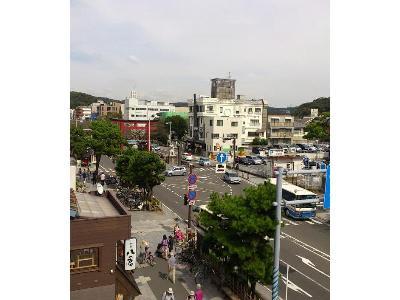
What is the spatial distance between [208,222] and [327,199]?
4867mm

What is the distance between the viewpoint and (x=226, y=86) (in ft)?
→ 267

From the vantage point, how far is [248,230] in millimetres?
12117

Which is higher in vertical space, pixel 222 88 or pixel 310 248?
pixel 222 88

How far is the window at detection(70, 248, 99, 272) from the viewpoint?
1151 cm

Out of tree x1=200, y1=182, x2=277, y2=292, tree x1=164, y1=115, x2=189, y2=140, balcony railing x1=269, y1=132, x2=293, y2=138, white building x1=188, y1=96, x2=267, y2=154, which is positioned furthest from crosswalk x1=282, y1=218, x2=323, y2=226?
tree x1=164, y1=115, x2=189, y2=140

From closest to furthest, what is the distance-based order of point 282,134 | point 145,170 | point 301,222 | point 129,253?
point 129,253, point 301,222, point 145,170, point 282,134

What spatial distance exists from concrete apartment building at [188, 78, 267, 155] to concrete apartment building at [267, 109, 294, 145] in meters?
1.81

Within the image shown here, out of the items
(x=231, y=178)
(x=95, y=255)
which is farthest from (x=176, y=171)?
(x=95, y=255)

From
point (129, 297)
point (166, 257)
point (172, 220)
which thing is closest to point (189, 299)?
point (129, 297)

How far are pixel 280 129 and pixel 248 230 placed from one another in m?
64.9

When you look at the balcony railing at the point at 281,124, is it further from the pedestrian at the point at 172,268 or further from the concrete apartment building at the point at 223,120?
the pedestrian at the point at 172,268

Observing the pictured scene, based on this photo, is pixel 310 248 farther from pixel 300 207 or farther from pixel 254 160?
pixel 254 160

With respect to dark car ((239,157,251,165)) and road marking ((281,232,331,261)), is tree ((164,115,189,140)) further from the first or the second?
road marking ((281,232,331,261))

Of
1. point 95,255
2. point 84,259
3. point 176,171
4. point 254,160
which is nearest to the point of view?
point 84,259
